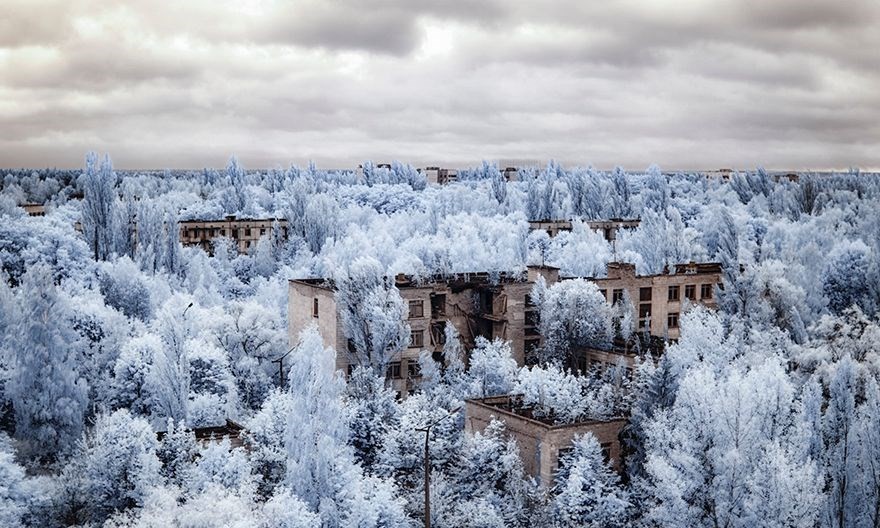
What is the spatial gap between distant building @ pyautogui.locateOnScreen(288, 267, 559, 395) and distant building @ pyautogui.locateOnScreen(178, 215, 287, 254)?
4355 cm

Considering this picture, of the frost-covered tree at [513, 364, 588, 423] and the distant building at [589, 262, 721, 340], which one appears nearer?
the frost-covered tree at [513, 364, 588, 423]

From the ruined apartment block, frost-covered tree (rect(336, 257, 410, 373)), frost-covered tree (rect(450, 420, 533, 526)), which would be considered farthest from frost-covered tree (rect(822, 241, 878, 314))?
frost-covered tree (rect(450, 420, 533, 526))

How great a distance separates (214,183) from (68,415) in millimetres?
129827

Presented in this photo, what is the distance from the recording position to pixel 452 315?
41938mm

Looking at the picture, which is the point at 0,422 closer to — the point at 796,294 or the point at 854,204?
the point at 796,294

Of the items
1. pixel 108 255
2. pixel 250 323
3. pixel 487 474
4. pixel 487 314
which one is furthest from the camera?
pixel 108 255

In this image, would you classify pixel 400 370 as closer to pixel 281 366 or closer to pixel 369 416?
pixel 281 366

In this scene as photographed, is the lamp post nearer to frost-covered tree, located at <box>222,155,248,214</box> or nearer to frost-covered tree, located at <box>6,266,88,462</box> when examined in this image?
frost-covered tree, located at <box>6,266,88,462</box>

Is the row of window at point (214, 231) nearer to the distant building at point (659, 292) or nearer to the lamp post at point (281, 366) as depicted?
the lamp post at point (281, 366)

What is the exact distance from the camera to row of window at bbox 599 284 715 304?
45.0m

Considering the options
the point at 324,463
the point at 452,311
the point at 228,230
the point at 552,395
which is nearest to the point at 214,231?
the point at 228,230

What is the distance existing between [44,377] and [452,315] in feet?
53.5

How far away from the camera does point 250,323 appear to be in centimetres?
4553

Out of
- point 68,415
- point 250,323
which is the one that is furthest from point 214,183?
point 68,415
